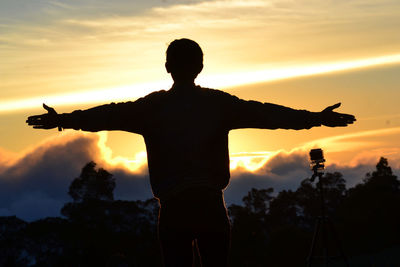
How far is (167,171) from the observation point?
4.66 metres

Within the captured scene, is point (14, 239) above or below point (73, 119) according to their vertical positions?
below

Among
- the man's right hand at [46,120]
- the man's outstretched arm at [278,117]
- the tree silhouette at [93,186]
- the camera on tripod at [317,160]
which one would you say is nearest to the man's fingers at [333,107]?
the man's outstretched arm at [278,117]

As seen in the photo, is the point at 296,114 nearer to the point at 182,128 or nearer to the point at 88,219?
the point at 182,128

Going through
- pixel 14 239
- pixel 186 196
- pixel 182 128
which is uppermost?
pixel 182 128

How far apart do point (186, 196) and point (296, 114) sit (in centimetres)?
106

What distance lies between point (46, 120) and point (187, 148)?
1.15 m

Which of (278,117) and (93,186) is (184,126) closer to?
(278,117)

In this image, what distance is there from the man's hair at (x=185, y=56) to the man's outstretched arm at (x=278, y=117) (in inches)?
13.6

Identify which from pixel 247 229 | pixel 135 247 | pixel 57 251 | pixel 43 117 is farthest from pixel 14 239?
pixel 43 117

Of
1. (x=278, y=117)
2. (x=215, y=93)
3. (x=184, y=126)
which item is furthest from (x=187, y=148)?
(x=278, y=117)

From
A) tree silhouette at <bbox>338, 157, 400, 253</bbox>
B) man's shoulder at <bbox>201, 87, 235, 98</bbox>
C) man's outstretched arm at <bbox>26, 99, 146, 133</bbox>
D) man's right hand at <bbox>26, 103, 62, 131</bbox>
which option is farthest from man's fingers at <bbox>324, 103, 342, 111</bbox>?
tree silhouette at <bbox>338, 157, 400, 253</bbox>

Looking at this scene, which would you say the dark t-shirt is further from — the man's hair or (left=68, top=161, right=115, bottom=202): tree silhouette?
(left=68, top=161, right=115, bottom=202): tree silhouette

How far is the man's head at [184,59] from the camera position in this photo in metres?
4.85

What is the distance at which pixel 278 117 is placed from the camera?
5.07 meters
